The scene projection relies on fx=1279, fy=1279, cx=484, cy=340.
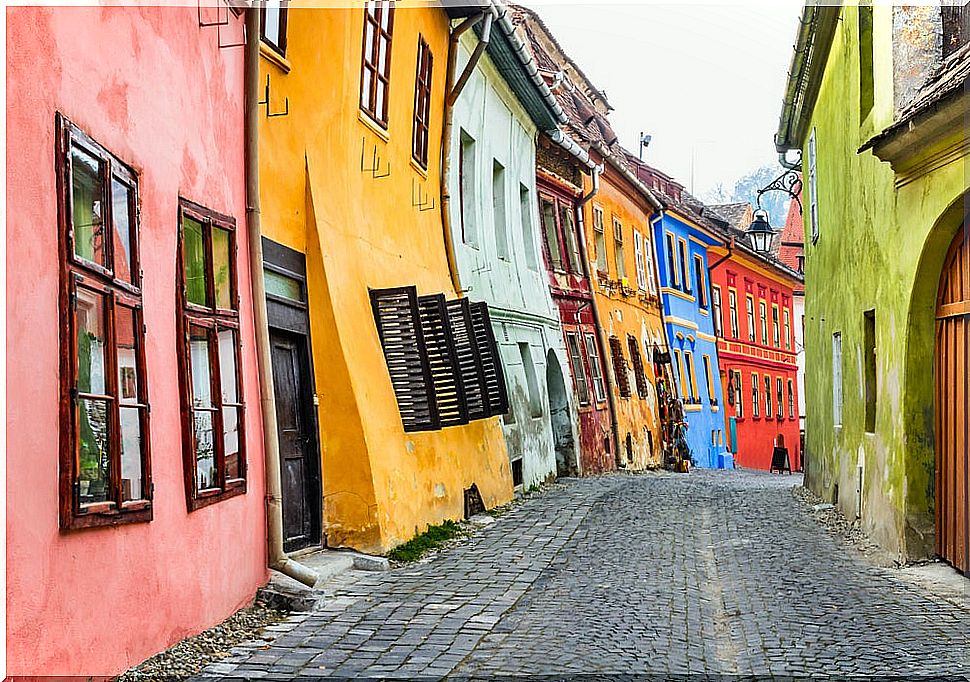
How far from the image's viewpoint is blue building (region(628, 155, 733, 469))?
111 feet

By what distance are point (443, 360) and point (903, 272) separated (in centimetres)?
428

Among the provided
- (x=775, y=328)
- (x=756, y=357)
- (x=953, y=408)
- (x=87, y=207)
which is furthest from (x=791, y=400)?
(x=87, y=207)

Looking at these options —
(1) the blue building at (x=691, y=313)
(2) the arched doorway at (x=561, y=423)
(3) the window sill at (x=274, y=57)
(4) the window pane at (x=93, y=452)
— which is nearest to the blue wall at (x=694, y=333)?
(1) the blue building at (x=691, y=313)

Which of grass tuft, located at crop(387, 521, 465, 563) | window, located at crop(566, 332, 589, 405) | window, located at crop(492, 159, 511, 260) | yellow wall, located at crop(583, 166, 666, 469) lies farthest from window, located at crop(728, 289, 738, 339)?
grass tuft, located at crop(387, 521, 465, 563)

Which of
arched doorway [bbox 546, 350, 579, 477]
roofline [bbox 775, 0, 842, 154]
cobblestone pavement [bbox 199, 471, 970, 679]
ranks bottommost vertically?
cobblestone pavement [bbox 199, 471, 970, 679]

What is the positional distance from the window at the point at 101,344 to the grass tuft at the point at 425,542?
448cm

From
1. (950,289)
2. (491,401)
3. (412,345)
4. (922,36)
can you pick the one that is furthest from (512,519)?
(922,36)

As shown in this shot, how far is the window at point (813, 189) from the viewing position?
18.8 meters

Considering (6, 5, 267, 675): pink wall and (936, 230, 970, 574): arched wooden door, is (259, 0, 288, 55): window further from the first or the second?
(936, 230, 970, 574): arched wooden door

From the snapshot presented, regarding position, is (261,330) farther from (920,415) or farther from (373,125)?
(920,415)

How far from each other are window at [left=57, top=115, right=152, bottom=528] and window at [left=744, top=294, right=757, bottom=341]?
38867mm

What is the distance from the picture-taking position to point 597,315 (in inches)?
1024

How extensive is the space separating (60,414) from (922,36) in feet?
26.8

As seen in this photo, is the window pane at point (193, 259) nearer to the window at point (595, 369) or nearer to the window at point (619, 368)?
the window at point (595, 369)
